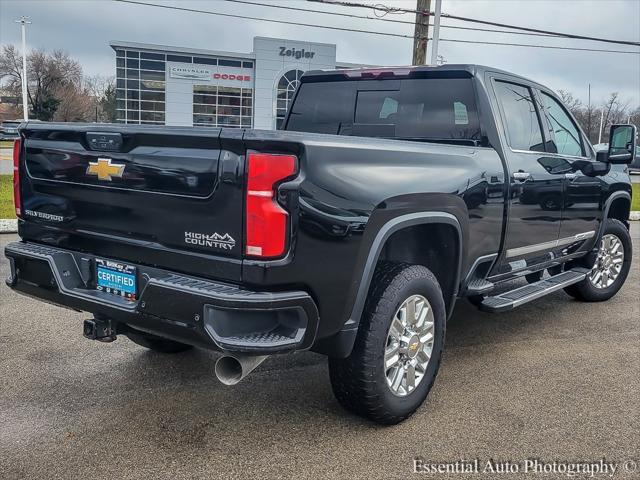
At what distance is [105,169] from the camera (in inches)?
121

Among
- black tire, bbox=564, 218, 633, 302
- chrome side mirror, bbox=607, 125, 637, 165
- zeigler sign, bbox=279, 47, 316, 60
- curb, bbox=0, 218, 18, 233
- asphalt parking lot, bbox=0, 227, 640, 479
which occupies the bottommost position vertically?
asphalt parking lot, bbox=0, 227, 640, 479

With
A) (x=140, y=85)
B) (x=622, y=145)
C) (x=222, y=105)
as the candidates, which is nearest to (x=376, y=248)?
(x=622, y=145)

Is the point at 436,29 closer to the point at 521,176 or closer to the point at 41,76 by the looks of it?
the point at 521,176

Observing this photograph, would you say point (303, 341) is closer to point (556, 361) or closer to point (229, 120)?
point (556, 361)

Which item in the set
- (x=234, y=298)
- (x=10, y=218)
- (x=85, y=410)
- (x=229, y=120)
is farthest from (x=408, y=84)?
(x=229, y=120)

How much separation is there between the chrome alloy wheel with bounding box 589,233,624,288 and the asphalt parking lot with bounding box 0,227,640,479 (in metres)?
1.33

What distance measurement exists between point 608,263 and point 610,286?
24 cm

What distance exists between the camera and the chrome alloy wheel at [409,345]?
10.9 feet

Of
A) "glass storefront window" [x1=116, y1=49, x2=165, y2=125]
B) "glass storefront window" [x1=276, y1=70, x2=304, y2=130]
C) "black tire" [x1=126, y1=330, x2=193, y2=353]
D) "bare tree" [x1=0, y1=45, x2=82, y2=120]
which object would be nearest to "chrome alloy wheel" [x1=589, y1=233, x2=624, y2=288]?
"black tire" [x1=126, y1=330, x2=193, y2=353]

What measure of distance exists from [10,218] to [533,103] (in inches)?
309

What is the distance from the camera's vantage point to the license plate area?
300cm

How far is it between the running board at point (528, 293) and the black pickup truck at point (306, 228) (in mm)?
28

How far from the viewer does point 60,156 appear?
3.29 meters

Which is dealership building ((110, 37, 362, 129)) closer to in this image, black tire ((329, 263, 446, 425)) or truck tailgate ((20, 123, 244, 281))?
truck tailgate ((20, 123, 244, 281))
